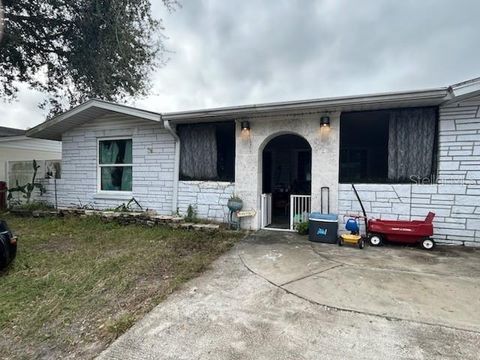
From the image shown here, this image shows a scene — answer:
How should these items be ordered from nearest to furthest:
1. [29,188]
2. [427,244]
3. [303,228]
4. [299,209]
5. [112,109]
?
1. [427,244]
2. [303,228]
3. [299,209]
4. [112,109]
5. [29,188]

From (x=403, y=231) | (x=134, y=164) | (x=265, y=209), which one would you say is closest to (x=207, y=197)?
(x=265, y=209)

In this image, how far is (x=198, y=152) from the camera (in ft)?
21.8

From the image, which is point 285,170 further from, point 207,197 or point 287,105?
point 287,105

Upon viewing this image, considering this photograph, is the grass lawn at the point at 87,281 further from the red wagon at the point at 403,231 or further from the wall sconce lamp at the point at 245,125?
the red wagon at the point at 403,231

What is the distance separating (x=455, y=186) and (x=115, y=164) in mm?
7978

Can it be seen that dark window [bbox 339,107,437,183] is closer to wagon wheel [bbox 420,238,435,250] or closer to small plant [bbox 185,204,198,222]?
wagon wheel [bbox 420,238,435,250]

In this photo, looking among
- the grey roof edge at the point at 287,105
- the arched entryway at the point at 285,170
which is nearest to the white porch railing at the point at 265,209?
the arched entryway at the point at 285,170

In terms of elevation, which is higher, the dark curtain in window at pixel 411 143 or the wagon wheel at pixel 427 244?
the dark curtain in window at pixel 411 143

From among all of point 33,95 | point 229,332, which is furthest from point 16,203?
point 229,332

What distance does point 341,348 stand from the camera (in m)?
2.04

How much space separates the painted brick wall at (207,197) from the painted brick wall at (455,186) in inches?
145

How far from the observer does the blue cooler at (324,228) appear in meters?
5.04

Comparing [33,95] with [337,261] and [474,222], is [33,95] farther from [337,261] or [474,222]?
[474,222]

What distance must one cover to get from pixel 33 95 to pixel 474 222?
46.0 feet
